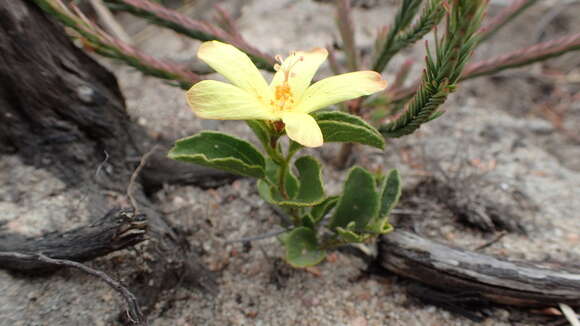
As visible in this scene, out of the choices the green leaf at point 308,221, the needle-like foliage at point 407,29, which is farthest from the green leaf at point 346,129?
the needle-like foliage at point 407,29

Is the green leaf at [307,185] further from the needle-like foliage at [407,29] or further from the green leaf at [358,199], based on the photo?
the needle-like foliage at [407,29]

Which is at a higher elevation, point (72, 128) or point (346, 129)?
point (346, 129)

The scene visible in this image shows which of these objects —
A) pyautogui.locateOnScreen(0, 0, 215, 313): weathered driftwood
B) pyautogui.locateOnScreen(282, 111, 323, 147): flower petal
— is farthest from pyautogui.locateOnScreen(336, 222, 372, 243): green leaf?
pyautogui.locateOnScreen(0, 0, 215, 313): weathered driftwood

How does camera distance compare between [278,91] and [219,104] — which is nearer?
[219,104]

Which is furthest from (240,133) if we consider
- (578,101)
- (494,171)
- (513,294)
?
(578,101)

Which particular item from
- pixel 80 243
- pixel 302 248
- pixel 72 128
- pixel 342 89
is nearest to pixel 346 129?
pixel 342 89

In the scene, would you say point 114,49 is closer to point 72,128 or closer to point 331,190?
point 72,128

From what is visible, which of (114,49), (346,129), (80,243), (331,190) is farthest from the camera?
(331,190)

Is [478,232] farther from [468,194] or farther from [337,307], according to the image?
[337,307]

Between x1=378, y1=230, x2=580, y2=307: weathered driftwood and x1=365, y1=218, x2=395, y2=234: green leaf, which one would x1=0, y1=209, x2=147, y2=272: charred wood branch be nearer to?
x1=365, y1=218, x2=395, y2=234: green leaf
